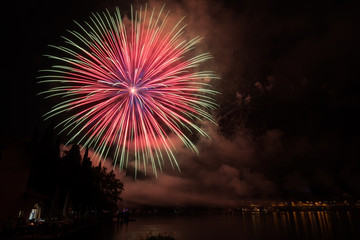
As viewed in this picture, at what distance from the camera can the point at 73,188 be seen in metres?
43.4

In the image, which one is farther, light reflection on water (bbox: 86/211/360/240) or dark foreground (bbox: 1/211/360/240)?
light reflection on water (bbox: 86/211/360/240)

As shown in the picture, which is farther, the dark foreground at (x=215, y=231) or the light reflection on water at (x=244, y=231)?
the light reflection on water at (x=244, y=231)

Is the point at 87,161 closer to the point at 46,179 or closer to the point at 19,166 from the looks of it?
the point at 46,179

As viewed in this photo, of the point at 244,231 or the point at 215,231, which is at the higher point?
the point at 244,231

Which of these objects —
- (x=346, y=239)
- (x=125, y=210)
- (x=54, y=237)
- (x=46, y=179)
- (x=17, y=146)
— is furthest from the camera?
(x=125, y=210)

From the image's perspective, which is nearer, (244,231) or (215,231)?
(244,231)

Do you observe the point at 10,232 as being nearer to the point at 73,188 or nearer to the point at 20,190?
the point at 20,190

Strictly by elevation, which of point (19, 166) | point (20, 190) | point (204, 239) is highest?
point (19, 166)

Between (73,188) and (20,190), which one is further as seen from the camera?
(73,188)

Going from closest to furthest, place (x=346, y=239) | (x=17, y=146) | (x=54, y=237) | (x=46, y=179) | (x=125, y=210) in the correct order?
(x=54, y=237)
(x=17, y=146)
(x=46, y=179)
(x=346, y=239)
(x=125, y=210)

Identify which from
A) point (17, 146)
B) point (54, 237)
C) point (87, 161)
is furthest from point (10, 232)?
point (87, 161)

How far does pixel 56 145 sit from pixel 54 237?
22618mm

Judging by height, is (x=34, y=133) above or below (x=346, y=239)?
above

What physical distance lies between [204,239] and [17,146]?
35066 millimetres
